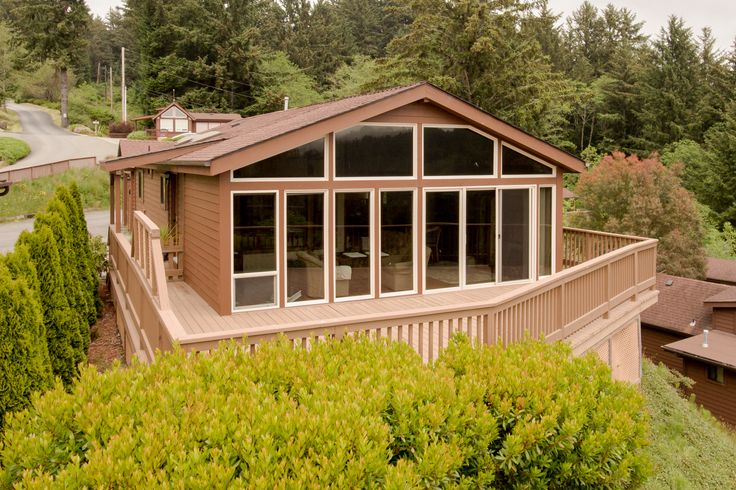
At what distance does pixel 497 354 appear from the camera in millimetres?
4203

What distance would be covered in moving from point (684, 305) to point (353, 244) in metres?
19.2

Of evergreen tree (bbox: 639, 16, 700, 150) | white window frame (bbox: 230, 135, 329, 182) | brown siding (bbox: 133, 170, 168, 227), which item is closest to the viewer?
white window frame (bbox: 230, 135, 329, 182)

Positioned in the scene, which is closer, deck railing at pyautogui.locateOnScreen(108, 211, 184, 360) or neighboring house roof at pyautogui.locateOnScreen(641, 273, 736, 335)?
deck railing at pyautogui.locateOnScreen(108, 211, 184, 360)

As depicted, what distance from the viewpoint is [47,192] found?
2488cm

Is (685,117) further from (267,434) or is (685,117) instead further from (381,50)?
(267,434)

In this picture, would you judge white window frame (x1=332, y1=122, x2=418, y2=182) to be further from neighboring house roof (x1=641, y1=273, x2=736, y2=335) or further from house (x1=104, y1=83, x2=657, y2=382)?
neighboring house roof (x1=641, y1=273, x2=736, y2=335)

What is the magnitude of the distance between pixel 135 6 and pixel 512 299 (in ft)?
167

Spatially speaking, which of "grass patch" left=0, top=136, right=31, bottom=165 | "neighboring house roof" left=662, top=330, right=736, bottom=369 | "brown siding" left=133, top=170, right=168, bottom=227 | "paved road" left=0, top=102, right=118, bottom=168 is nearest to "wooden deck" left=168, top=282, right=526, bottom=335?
"brown siding" left=133, top=170, right=168, bottom=227

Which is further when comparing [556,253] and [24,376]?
[556,253]

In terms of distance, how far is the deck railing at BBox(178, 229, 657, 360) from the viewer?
500 cm

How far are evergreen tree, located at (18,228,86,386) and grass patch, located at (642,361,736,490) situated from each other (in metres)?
7.68

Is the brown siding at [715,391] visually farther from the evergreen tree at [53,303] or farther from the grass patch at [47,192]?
the grass patch at [47,192]

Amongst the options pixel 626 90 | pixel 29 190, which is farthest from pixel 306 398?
pixel 626 90

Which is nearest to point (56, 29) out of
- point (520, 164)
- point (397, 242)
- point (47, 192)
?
point (47, 192)
